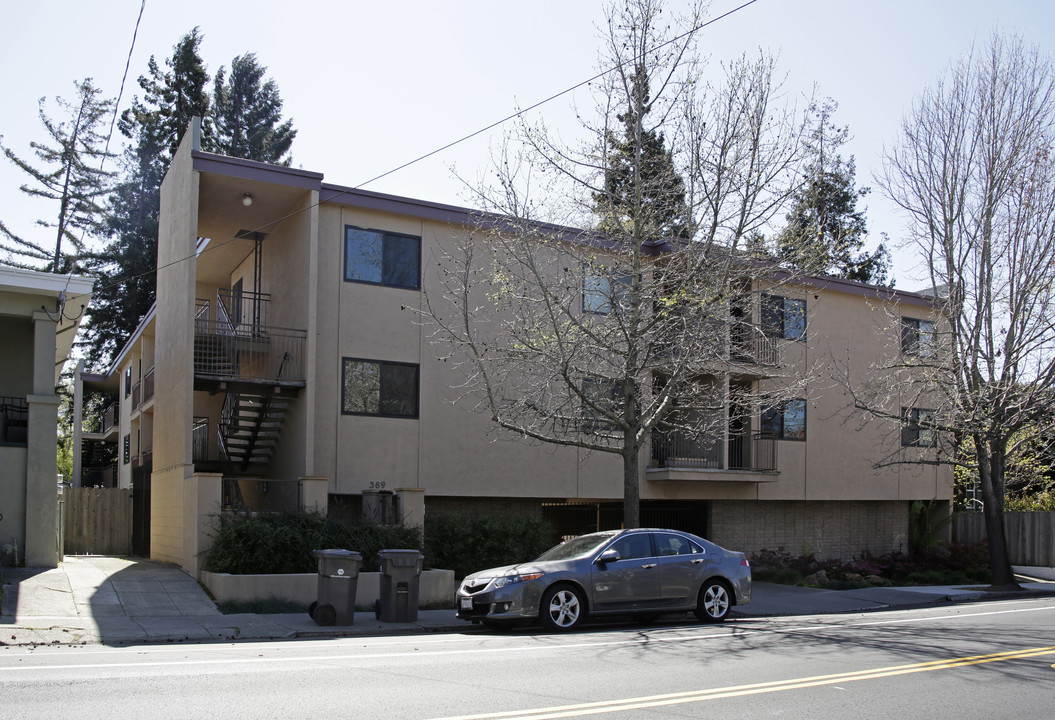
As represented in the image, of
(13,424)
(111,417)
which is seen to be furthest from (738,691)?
(111,417)

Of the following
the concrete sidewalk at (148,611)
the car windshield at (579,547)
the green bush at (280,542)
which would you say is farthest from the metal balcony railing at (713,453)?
the green bush at (280,542)

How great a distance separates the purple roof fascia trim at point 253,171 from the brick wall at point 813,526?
43.0 feet

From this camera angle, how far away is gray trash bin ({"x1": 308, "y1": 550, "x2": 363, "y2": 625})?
13266 millimetres

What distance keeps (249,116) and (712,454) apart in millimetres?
30449

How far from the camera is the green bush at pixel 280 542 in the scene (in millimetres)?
15203

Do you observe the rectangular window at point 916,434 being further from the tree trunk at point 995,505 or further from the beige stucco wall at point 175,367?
the beige stucco wall at point 175,367

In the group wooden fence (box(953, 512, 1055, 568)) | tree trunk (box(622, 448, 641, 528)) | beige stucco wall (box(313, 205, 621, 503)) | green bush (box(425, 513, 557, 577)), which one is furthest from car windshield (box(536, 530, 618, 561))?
wooden fence (box(953, 512, 1055, 568))

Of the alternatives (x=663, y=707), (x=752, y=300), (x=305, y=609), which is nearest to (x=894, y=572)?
(x=752, y=300)

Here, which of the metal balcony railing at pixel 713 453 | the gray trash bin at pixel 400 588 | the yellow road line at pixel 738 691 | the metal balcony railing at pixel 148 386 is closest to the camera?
the yellow road line at pixel 738 691

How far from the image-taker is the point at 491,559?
1884cm

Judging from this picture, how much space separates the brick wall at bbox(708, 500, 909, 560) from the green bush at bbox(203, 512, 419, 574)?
11045mm

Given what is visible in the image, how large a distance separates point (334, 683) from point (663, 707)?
2.91m

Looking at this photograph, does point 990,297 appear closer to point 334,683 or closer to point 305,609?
point 305,609

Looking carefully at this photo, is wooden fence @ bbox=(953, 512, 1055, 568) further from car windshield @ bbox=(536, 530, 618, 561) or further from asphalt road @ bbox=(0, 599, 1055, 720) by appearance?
car windshield @ bbox=(536, 530, 618, 561)
